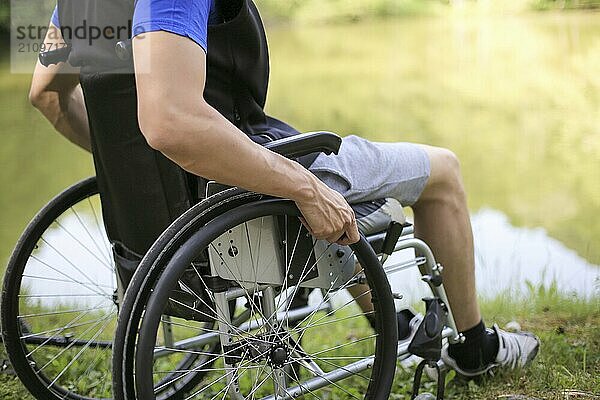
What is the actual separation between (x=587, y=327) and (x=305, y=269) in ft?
4.49

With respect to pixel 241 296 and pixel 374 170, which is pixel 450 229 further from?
pixel 241 296

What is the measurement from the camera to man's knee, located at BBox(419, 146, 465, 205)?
2281mm

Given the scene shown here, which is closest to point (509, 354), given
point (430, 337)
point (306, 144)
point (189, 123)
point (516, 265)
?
point (430, 337)

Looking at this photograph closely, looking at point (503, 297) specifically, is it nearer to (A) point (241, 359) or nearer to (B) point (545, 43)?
(A) point (241, 359)

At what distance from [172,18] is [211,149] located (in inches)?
9.2

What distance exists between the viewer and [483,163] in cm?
613

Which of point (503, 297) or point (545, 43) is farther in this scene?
point (545, 43)

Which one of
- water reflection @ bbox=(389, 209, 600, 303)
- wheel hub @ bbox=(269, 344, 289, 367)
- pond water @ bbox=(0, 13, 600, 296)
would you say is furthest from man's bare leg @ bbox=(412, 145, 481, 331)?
pond water @ bbox=(0, 13, 600, 296)

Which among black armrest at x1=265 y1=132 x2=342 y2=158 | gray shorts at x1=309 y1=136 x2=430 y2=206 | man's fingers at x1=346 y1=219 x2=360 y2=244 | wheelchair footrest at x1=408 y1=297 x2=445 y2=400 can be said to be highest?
black armrest at x1=265 y1=132 x2=342 y2=158

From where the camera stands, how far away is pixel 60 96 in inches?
92.0

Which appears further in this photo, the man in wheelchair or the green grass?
the green grass

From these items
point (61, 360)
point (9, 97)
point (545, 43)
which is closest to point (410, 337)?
point (61, 360)

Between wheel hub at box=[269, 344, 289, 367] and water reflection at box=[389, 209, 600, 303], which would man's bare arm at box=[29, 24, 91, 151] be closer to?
wheel hub at box=[269, 344, 289, 367]

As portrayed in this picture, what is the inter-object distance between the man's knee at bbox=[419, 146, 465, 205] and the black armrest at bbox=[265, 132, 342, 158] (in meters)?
0.40
